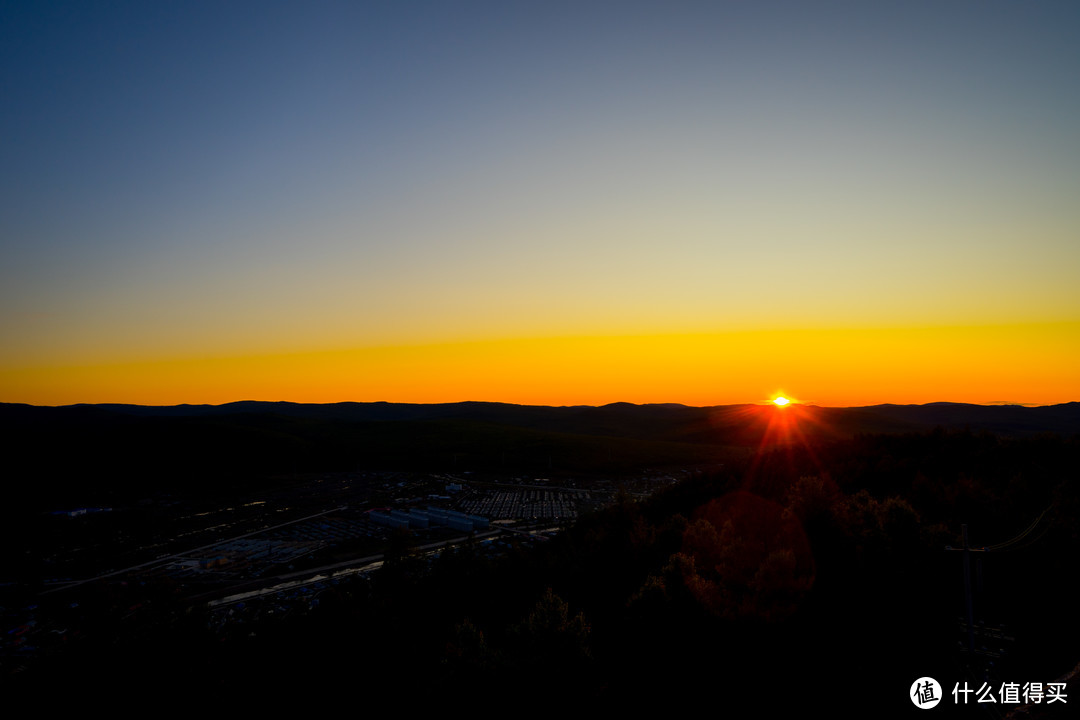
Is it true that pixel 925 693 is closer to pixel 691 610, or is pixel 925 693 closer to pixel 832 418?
pixel 691 610

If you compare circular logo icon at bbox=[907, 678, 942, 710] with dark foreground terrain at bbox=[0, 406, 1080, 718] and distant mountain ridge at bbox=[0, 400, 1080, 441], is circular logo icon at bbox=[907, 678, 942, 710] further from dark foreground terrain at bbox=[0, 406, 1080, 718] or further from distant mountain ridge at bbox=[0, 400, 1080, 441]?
distant mountain ridge at bbox=[0, 400, 1080, 441]

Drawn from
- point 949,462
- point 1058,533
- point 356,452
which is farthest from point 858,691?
point 356,452

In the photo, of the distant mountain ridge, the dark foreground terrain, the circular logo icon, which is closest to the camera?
the circular logo icon

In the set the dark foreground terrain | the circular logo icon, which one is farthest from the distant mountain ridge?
the circular logo icon

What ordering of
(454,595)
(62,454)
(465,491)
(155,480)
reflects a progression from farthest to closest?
(62,454) → (155,480) → (465,491) → (454,595)

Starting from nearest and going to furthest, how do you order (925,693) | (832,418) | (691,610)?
(925,693) < (691,610) < (832,418)

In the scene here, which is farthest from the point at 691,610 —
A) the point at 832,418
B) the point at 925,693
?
the point at 832,418

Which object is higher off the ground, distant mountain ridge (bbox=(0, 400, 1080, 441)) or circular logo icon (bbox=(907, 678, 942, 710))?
circular logo icon (bbox=(907, 678, 942, 710))

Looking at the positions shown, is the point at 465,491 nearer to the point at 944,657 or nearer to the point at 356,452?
the point at 356,452
